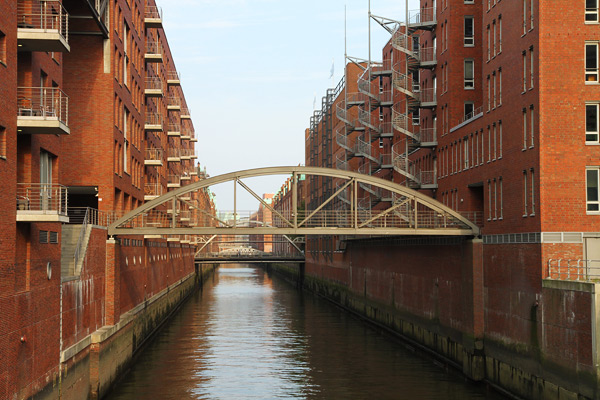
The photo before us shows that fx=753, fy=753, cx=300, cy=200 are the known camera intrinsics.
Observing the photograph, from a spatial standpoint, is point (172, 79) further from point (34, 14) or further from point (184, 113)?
point (34, 14)

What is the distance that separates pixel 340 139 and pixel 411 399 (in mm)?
38918

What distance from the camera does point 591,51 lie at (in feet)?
85.1

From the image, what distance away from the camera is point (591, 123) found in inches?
1022

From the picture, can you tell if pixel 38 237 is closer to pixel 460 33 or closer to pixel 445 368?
pixel 445 368

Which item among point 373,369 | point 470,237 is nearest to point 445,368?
point 373,369

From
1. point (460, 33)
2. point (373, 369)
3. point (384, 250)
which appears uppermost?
point (460, 33)

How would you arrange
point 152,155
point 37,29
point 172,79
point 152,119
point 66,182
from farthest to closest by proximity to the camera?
point 172,79, point 152,155, point 152,119, point 66,182, point 37,29

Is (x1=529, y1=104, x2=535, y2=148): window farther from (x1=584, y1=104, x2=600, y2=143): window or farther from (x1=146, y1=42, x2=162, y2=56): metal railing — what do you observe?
(x1=146, y1=42, x2=162, y2=56): metal railing

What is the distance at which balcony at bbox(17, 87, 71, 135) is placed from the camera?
19.8m

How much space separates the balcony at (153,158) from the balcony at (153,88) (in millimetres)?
3691

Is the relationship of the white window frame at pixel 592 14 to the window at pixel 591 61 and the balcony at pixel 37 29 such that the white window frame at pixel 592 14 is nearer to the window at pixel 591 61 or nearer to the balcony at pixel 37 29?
the window at pixel 591 61

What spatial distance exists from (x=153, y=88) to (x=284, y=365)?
75.2 ft

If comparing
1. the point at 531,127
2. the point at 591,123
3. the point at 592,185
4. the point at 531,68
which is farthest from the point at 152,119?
the point at 592,185

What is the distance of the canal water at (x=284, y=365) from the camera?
28.2 metres
